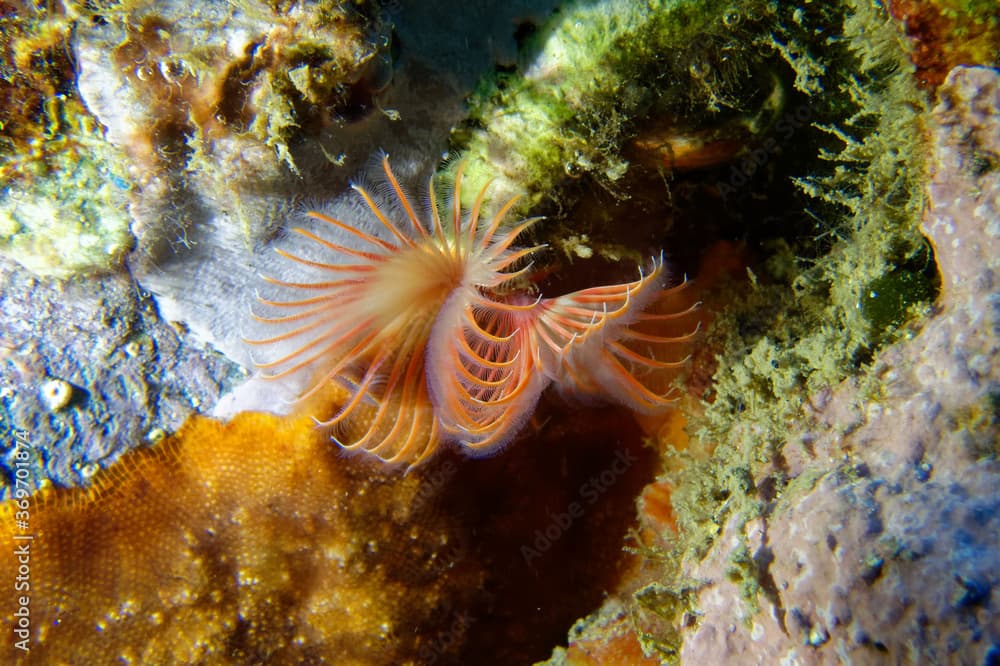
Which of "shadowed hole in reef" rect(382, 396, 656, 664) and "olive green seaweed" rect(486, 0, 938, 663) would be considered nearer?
"olive green seaweed" rect(486, 0, 938, 663)

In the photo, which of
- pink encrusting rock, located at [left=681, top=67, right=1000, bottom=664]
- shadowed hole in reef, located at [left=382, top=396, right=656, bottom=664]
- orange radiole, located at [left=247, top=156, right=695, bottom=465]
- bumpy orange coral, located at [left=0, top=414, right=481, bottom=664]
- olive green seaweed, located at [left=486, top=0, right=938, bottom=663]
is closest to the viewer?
pink encrusting rock, located at [left=681, top=67, right=1000, bottom=664]

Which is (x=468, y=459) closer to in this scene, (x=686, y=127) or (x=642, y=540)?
(x=642, y=540)

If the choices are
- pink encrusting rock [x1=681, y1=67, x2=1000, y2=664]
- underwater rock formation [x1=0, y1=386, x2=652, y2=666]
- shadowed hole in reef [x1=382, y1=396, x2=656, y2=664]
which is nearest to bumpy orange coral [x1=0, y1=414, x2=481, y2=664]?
underwater rock formation [x1=0, y1=386, x2=652, y2=666]

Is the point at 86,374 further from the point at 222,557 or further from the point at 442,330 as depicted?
the point at 442,330

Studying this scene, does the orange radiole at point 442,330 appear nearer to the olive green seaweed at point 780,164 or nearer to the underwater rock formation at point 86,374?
the olive green seaweed at point 780,164

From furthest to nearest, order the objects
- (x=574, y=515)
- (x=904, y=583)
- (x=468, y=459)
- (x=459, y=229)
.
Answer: (x=574, y=515) < (x=468, y=459) < (x=459, y=229) < (x=904, y=583)

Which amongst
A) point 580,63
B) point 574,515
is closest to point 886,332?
point 580,63

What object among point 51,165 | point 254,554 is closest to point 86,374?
point 51,165

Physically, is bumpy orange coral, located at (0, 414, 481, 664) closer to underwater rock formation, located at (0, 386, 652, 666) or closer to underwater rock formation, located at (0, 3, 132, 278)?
underwater rock formation, located at (0, 386, 652, 666)
